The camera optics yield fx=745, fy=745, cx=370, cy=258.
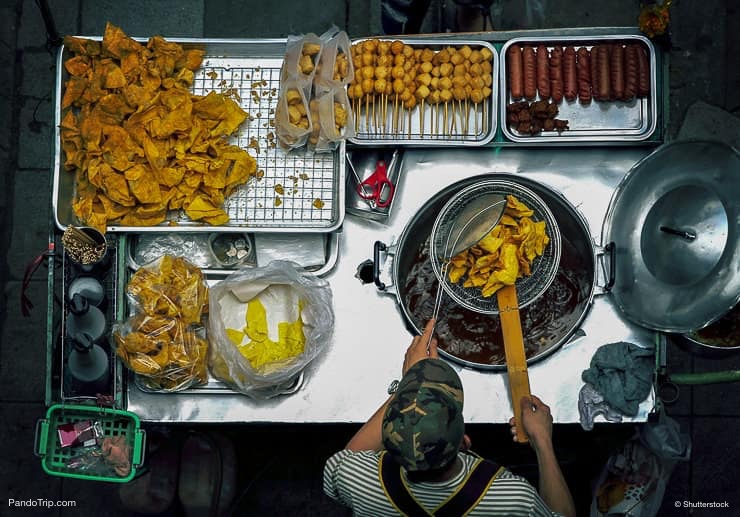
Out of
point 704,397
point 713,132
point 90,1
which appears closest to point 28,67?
point 90,1

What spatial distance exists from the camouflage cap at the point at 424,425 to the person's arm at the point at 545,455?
0.58 metres

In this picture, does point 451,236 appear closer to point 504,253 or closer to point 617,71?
point 504,253

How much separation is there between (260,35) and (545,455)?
111 inches

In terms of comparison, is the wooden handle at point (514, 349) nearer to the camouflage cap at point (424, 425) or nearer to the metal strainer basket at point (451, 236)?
the metal strainer basket at point (451, 236)

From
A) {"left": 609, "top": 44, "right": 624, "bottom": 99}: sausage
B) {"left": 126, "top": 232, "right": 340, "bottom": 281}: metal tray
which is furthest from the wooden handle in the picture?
{"left": 609, "top": 44, "right": 624, "bottom": 99}: sausage

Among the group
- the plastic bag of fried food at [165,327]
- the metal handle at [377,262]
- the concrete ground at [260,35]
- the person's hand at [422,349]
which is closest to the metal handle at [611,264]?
the person's hand at [422,349]

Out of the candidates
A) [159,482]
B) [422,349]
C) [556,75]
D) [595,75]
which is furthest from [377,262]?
[159,482]

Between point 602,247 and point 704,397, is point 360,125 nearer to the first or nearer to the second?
point 602,247

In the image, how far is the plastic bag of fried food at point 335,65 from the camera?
117 inches

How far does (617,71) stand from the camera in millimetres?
2996

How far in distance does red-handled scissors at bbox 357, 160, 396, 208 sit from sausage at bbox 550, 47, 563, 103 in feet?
2.46

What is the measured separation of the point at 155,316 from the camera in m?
2.81

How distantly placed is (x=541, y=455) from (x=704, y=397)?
1821 mm

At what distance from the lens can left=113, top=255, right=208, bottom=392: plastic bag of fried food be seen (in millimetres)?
2777
